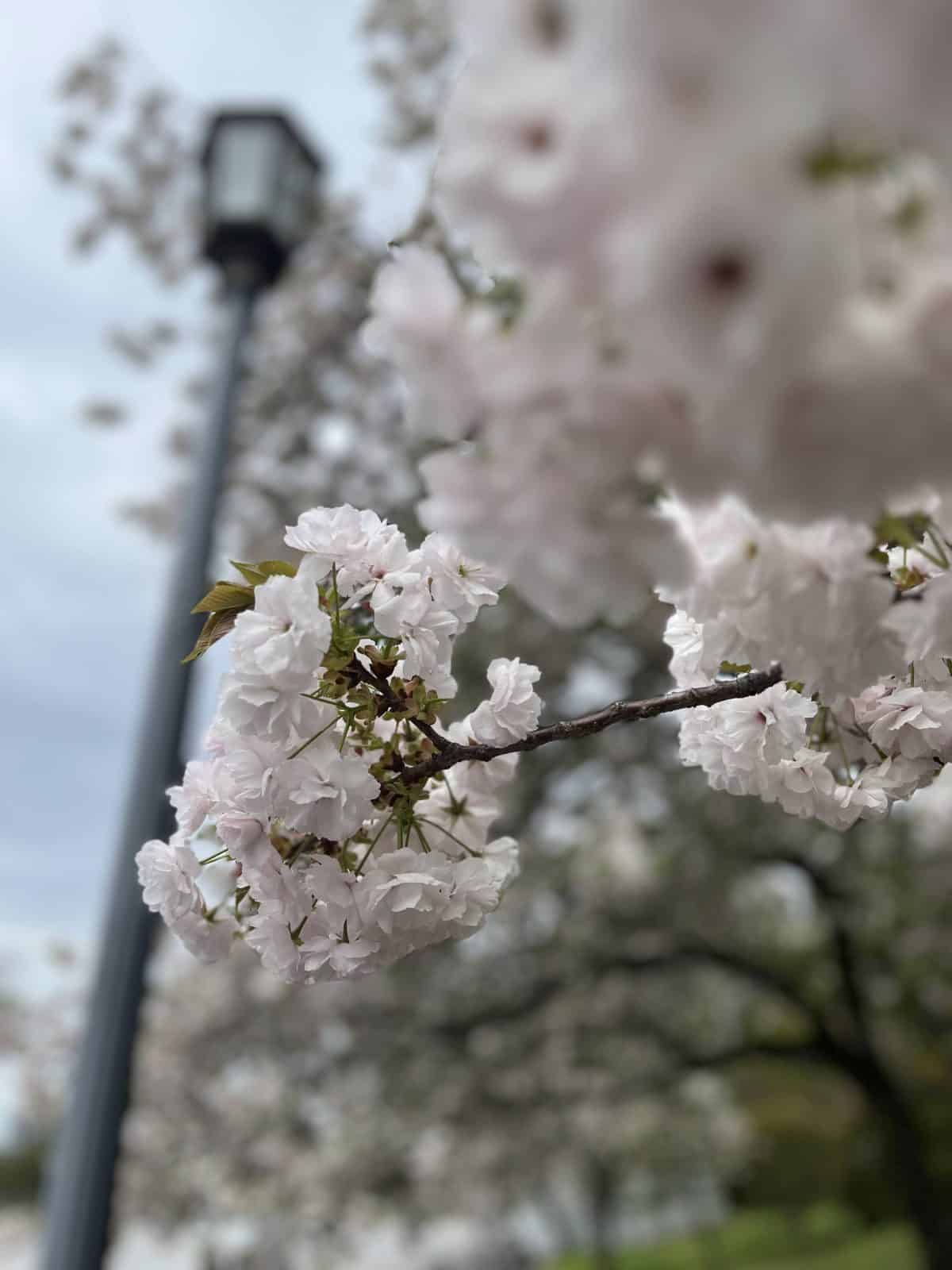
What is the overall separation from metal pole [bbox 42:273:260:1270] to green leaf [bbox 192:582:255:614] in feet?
3.57

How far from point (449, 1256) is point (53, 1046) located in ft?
17.4

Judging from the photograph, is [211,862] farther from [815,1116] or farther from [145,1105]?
[815,1116]

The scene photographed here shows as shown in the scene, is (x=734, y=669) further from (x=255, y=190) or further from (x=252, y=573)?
(x=255, y=190)

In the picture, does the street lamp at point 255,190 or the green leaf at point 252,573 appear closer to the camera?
the green leaf at point 252,573

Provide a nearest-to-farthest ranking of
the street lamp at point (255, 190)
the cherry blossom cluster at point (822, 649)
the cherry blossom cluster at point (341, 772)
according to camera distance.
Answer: the cherry blossom cluster at point (822, 649) < the cherry blossom cluster at point (341, 772) < the street lamp at point (255, 190)

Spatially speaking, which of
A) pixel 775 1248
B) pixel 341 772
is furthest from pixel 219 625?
pixel 775 1248

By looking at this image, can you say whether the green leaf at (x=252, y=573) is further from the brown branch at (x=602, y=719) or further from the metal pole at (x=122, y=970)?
the metal pole at (x=122, y=970)

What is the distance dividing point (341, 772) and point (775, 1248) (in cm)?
2069

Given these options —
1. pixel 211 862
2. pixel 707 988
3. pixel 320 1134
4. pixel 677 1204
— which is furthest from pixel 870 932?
pixel 677 1204

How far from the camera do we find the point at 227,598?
3.56 ft

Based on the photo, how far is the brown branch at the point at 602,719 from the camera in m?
1.12

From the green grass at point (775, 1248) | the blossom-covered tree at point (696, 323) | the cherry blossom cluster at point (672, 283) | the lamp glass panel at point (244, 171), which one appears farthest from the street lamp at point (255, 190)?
the green grass at point (775, 1248)

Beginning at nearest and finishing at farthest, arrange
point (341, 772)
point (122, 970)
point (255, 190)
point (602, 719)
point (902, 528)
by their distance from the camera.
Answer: point (902, 528) < point (341, 772) < point (602, 719) < point (122, 970) < point (255, 190)

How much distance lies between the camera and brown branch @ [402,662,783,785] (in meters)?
1.12
